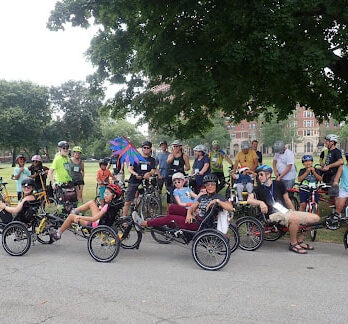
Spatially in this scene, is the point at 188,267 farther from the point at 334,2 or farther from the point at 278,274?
the point at 334,2

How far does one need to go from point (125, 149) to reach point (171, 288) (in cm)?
374

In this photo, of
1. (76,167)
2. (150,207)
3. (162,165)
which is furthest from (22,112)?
(150,207)

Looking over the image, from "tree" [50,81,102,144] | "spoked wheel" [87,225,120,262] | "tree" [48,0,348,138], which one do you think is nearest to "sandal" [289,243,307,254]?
"spoked wheel" [87,225,120,262]

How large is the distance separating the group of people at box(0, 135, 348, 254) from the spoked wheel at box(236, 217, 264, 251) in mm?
273

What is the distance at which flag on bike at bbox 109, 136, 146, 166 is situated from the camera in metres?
7.58

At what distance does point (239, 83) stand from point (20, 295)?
6.26 meters

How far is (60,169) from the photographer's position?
880 centimetres

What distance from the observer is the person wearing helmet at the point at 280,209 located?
6.25 metres

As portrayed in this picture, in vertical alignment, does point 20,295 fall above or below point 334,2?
below

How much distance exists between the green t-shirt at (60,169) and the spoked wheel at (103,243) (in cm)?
334

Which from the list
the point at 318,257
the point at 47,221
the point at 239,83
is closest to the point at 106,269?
the point at 47,221

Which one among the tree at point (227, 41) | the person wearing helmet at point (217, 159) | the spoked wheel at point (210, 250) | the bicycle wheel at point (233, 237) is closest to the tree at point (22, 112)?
the tree at point (227, 41)

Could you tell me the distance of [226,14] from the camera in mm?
8070

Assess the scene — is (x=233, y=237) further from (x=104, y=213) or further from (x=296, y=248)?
(x=104, y=213)
